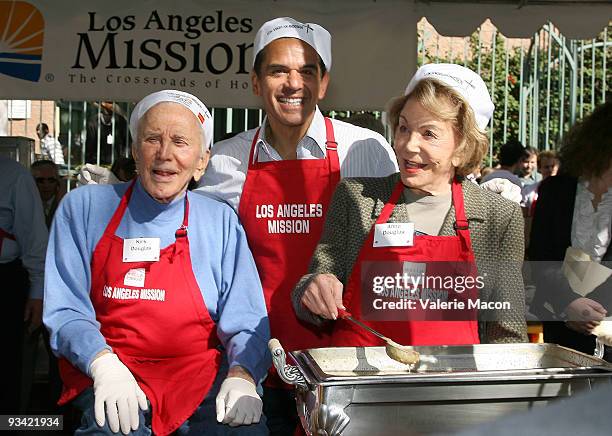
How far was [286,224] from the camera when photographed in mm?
2092

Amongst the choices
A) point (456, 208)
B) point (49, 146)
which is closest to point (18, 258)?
point (456, 208)

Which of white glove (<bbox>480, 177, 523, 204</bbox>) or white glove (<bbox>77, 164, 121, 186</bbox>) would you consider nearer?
white glove (<bbox>480, 177, 523, 204</bbox>)

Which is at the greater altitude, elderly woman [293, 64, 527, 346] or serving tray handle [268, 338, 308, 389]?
elderly woman [293, 64, 527, 346]

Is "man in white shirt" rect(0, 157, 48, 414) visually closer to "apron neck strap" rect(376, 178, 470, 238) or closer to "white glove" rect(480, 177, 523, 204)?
"white glove" rect(480, 177, 523, 204)

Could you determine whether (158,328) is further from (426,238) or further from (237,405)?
(426,238)

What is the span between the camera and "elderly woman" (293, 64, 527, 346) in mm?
1683

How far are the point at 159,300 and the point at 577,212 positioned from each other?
54.4 inches

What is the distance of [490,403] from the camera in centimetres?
125

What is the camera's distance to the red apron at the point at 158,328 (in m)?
1.82

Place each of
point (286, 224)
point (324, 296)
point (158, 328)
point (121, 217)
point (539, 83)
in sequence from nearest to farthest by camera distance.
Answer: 1. point (324, 296)
2. point (158, 328)
3. point (121, 217)
4. point (286, 224)
5. point (539, 83)

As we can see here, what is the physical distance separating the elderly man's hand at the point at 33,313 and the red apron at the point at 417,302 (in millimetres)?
2109

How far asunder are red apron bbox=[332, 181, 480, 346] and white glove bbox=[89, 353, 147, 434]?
46 centimetres

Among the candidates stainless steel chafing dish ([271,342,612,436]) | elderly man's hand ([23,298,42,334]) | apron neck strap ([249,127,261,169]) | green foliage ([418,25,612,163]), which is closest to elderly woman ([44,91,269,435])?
apron neck strap ([249,127,261,169])

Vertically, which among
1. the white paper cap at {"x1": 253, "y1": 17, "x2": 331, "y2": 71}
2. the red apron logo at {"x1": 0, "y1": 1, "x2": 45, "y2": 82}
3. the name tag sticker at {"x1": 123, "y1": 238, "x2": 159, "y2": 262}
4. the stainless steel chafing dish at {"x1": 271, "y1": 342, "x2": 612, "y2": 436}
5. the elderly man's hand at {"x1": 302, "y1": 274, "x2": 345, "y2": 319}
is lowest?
the stainless steel chafing dish at {"x1": 271, "y1": 342, "x2": 612, "y2": 436}
